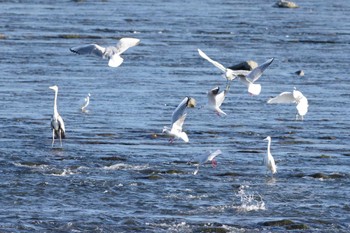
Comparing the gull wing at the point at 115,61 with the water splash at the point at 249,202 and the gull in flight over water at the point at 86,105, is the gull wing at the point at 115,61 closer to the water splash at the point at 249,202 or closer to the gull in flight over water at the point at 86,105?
the water splash at the point at 249,202

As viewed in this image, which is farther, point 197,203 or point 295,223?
point 197,203

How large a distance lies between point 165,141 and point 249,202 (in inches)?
176

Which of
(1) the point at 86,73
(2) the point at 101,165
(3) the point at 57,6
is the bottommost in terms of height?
(3) the point at 57,6

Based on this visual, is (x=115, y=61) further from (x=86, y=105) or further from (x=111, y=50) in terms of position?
(x=86, y=105)

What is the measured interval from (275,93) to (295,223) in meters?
11.3

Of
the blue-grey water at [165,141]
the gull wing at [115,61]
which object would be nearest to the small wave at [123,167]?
the blue-grey water at [165,141]

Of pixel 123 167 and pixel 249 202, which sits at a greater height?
pixel 249 202

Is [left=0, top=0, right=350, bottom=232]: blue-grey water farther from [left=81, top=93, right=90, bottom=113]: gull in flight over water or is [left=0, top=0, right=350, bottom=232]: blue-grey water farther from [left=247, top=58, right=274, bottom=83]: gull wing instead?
[left=247, top=58, right=274, bottom=83]: gull wing

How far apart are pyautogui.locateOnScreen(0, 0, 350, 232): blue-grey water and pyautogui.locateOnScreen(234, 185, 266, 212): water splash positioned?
3 centimetres

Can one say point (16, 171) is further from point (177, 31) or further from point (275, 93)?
point (177, 31)

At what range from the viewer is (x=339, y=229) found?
12633mm

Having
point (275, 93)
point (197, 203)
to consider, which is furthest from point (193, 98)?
point (197, 203)

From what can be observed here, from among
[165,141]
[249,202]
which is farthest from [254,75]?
[165,141]

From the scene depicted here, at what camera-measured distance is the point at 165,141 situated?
18.0 m
